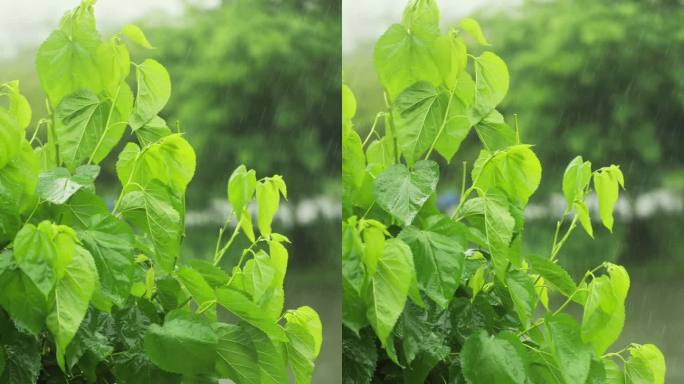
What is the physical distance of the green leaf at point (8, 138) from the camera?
124 cm

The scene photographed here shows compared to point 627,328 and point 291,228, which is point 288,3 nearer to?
point 291,228

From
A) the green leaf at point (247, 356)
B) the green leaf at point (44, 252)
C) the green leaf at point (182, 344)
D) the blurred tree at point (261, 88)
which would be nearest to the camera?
the green leaf at point (44, 252)

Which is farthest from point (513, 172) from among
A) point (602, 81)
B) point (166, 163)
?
point (602, 81)

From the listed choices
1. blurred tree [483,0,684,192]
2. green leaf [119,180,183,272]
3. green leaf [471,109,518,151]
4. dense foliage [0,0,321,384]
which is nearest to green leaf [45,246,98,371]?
dense foliage [0,0,321,384]

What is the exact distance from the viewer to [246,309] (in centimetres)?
140

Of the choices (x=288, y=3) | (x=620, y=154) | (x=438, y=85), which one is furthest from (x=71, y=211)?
(x=620, y=154)

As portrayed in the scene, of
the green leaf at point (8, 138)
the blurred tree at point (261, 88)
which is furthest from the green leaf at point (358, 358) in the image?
the blurred tree at point (261, 88)

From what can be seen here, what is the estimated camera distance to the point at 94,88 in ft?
4.58

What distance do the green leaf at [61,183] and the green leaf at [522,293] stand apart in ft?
2.02

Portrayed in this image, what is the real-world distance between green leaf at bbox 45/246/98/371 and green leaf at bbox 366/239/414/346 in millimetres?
405

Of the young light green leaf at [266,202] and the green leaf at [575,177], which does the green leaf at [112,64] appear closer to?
the young light green leaf at [266,202]

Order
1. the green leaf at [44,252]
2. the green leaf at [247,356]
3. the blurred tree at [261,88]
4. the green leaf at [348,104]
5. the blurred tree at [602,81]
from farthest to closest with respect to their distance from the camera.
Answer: the blurred tree at [602,81], the blurred tree at [261,88], the green leaf at [348,104], the green leaf at [247,356], the green leaf at [44,252]

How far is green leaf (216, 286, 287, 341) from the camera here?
1393 mm

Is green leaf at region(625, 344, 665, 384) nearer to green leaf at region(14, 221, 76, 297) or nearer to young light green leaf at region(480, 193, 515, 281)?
young light green leaf at region(480, 193, 515, 281)
